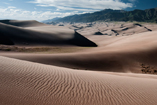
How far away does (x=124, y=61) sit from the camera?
19.0 meters

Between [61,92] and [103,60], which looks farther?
[103,60]

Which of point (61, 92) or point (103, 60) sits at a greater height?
point (61, 92)

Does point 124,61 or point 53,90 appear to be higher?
point 53,90

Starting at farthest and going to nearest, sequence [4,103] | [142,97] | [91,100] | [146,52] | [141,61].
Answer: [146,52]
[141,61]
[142,97]
[91,100]
[4,103]

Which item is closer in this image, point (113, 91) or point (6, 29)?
point (113, 91)

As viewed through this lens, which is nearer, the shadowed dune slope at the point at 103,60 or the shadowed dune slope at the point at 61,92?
the shadowed dune slope at the point at 61,92

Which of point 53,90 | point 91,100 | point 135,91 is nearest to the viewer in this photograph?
point 91,100

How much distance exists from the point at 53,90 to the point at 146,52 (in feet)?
65.6

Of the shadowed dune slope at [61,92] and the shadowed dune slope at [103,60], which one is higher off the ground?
the shadowed dune slope at [61,92]

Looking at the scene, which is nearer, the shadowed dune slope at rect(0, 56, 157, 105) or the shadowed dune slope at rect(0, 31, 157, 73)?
the shadowed dune slope at rect(0, 56, 157, 105)

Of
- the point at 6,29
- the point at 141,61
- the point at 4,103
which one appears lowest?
the point at 141,61

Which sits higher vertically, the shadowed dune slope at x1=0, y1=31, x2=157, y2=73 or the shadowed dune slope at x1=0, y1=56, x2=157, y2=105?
the shadowed dune slope at x1=0, y1=56, x2=157, y2=105

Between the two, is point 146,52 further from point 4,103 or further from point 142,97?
point 4,103

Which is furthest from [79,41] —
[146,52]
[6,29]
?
[146,52]
